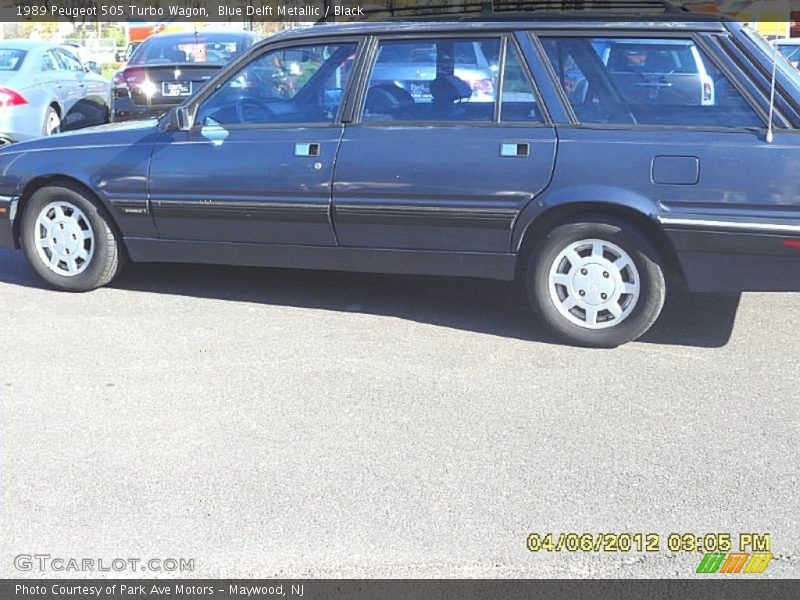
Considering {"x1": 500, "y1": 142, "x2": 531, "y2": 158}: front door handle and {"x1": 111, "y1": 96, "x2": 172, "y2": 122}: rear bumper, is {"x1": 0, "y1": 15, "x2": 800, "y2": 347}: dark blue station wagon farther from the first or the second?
{"x1": 111, "y1": 96, "x2": 172, "y2": 122}: rear bumper

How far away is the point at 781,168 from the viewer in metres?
4.48

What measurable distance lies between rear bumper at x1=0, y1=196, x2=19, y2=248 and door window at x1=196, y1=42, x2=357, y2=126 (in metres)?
1.35

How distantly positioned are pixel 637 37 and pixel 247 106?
2.17 metres

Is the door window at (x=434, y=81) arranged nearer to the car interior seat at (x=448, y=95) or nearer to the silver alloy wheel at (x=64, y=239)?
the car interior seat at (x=448, y=95)

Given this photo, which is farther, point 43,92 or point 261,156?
point 43,92

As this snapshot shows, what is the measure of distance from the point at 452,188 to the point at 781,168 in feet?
5.11

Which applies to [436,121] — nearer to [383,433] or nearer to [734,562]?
[383,433]

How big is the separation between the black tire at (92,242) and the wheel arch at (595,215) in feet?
8.15

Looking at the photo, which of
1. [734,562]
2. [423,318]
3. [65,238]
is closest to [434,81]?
[423,318]

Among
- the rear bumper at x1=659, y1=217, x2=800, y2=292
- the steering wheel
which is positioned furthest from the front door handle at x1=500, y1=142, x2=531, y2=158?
the steering wheel

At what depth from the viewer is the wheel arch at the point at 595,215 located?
4727 mm

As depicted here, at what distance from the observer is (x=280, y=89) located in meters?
5.56

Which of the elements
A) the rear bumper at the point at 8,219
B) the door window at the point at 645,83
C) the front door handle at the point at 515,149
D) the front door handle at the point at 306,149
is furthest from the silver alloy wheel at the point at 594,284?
the rear bumper at the point at 8,219

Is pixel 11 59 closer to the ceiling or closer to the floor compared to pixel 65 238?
closer to the ceiling
